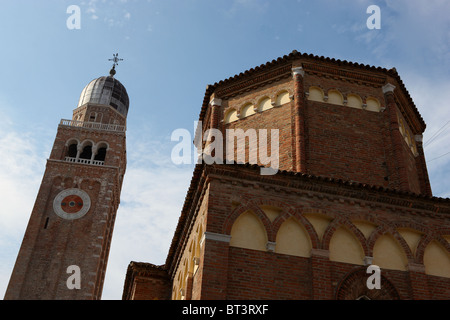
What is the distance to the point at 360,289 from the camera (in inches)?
370

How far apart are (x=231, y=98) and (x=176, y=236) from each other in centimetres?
465

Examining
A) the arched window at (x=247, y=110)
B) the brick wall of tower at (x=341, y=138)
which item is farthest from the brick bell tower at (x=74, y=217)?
the brick wall of tower at (x=341, y=138)

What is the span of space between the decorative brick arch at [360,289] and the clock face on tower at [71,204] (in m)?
30.4

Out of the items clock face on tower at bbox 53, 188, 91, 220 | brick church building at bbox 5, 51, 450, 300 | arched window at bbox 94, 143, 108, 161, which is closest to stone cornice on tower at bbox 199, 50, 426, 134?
brick church building at bbox 5, 51, 450, 300

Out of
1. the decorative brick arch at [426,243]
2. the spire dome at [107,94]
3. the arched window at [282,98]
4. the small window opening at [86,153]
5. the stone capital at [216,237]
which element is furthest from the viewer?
the spire dome at [107,94]

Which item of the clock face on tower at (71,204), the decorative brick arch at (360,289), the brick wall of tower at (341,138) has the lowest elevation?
the decorative brick arch at (360,289)

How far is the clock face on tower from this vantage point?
36438 millimetres

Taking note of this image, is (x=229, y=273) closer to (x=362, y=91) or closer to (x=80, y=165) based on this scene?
(x=362, y=91)

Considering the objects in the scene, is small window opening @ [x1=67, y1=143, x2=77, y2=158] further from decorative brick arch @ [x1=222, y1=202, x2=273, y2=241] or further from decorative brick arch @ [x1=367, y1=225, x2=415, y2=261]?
decorative brick arch @ [x1=367, y1=225, x2=415, y2=261]

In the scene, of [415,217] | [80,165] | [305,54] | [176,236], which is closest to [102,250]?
[80,165]

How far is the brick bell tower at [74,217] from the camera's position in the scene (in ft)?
109

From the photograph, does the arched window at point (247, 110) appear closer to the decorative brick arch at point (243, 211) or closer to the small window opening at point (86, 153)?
the decorative brick arch at point (243, 211)

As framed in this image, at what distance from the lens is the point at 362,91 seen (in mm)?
13766

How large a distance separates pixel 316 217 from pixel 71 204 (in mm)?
30517
